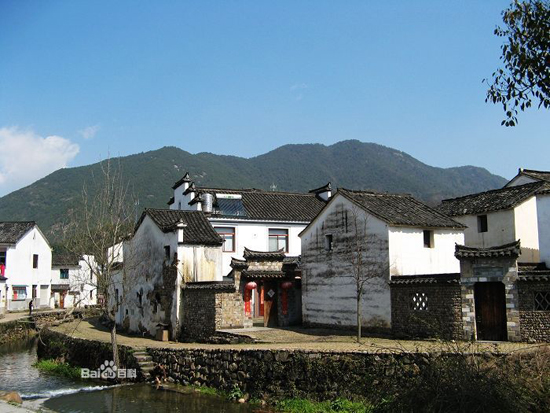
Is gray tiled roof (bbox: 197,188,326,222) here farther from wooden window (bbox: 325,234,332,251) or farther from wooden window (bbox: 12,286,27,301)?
wooden window (bbox: 12,286,27,301)

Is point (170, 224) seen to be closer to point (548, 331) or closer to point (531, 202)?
point (548, 331)

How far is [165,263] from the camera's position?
24594 mm

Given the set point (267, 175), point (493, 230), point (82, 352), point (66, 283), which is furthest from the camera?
point (267, 175)

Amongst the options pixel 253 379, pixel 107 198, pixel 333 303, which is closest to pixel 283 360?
pixel 253 379

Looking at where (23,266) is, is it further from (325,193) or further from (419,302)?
(419,302)

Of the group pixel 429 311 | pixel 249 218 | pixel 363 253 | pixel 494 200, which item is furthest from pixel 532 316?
pixel 249 218

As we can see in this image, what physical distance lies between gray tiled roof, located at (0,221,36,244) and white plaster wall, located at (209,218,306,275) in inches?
860

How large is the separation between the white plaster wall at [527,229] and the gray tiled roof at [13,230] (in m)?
38.0

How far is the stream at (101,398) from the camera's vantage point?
49.2 feet

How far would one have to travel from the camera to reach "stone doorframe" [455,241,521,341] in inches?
637

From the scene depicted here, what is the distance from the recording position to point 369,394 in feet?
45.0

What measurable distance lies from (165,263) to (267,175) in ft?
387

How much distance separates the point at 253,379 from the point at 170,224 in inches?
424

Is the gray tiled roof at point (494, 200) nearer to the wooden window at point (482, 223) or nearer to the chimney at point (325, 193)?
the wooden window at point (482, 223)
